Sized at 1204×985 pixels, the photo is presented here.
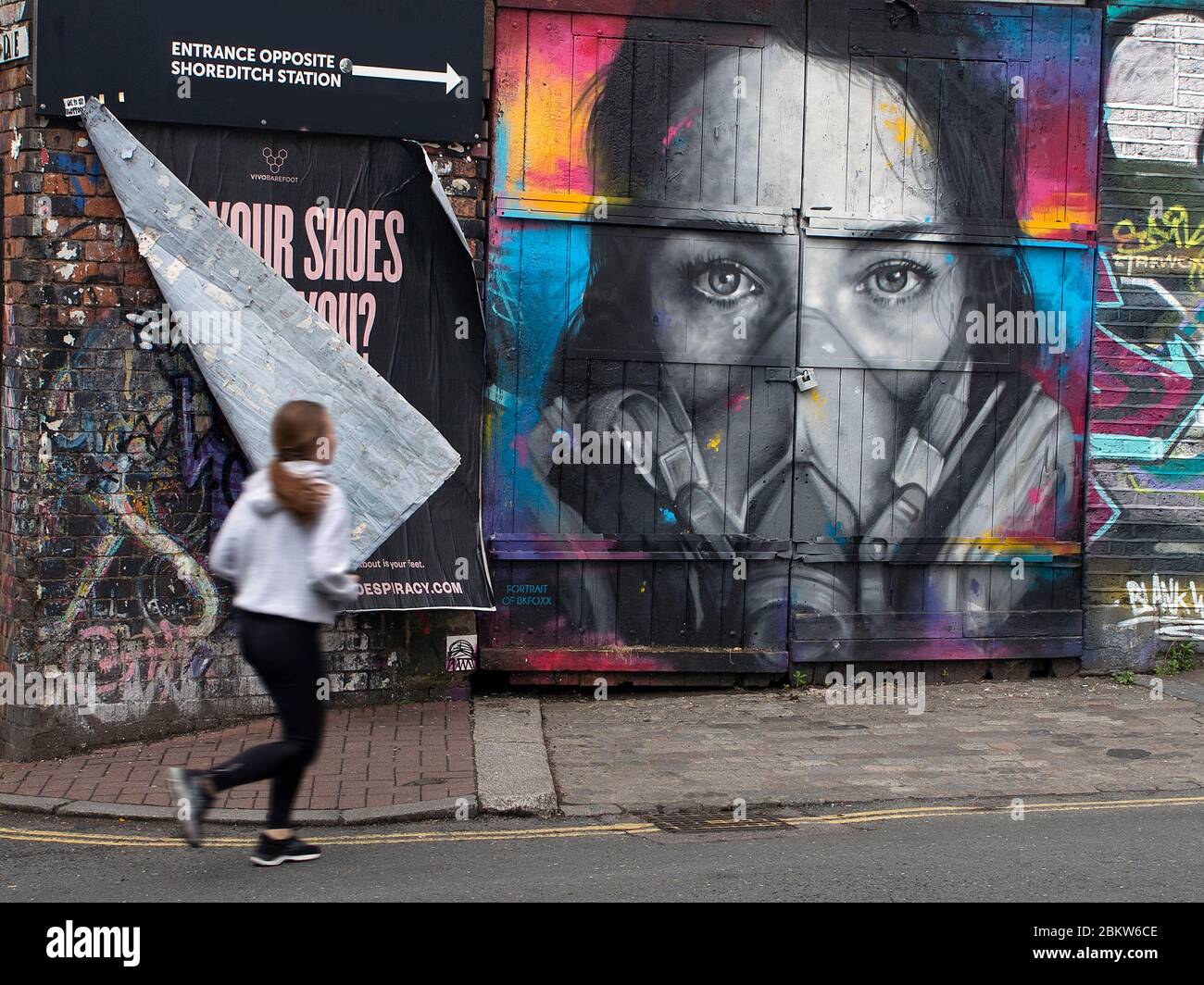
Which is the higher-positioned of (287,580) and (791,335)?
(791,335)

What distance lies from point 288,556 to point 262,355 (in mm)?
2967

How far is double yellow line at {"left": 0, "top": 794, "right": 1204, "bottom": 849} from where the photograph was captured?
254 inches

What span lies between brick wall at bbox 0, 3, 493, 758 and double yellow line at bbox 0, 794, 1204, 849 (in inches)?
61.6

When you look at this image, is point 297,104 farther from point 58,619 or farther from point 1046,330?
point 1046,330

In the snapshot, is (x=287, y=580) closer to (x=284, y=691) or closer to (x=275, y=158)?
(x=284, y=691)

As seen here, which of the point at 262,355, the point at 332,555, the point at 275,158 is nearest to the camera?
the point at 332,555

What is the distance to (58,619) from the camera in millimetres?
8023

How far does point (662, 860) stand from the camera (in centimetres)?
612

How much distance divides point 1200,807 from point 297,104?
20.4ft

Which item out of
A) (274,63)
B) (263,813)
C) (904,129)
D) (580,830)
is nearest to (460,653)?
(263,813)

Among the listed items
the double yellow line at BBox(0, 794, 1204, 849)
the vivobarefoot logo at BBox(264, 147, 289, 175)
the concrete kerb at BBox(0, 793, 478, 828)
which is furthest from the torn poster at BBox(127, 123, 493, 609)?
the double yellow line at BBox(0, 794, 1204, 849)

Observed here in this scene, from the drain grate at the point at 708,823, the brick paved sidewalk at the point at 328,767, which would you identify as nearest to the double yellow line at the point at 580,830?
the drain grate at the point at 708,823

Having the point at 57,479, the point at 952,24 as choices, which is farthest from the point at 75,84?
the point at 952,24

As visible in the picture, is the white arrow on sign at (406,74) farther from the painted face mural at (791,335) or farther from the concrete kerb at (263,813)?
the concrete kerb at (263,813)
